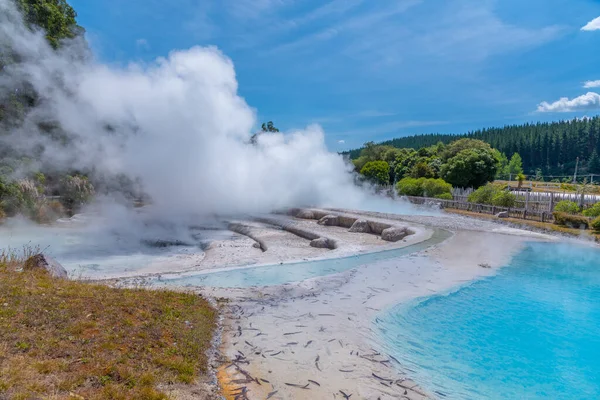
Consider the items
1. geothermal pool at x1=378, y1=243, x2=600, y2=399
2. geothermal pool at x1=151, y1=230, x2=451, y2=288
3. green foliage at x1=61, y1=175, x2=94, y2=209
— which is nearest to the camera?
geothermal pool at x1=378, y1=243, x2=600, y2=399

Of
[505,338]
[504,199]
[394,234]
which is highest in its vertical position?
[504,199]

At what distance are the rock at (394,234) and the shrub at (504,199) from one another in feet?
34.4

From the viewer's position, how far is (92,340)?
4617 mm

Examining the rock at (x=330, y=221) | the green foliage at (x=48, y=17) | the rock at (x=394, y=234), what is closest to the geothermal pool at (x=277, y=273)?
the rock at (x=394, y=234)

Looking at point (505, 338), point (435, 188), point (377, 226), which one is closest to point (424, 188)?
point (435, 188)

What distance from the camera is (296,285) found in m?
9.30

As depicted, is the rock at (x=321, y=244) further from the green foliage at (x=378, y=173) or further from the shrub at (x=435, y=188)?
the green foliage at (x=378, y=173)

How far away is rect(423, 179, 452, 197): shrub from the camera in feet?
116

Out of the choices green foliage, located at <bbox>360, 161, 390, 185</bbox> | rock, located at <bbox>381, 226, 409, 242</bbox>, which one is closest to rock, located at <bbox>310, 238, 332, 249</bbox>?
rock, located at <bbox>381, 226, 409, 242</bbox>

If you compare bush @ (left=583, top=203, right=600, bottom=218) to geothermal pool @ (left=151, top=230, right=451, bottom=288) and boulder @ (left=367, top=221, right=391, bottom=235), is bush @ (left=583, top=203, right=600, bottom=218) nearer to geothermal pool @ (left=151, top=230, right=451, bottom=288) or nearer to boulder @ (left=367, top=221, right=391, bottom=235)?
boulder @ (left=367, top=221, right=391, bottom=235)

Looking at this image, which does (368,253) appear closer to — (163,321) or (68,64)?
(163,321)

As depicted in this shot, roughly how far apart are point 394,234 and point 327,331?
1241 centimetres

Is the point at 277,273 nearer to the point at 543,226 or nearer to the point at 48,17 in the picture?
the point at 543,226

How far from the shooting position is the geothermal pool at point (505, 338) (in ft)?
18.7
